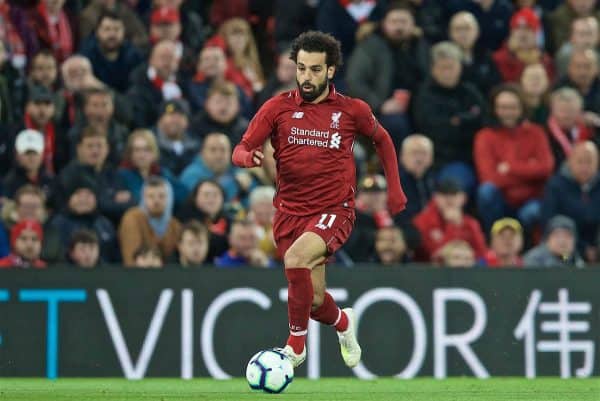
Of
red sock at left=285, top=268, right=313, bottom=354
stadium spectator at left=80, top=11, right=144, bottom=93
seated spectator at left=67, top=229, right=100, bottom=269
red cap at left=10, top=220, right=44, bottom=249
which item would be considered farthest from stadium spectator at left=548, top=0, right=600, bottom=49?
red sock at left=285, top=268, right=313, bottom=354

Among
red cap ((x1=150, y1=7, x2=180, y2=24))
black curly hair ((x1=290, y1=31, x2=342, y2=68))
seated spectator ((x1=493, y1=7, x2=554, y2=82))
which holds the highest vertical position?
red cap ((x1=150, y1=7, x2=180, y2=24))

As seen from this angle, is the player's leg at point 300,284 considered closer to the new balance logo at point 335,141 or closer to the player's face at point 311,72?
the new balance logo at point 335,141

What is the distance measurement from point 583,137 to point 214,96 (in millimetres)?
3925

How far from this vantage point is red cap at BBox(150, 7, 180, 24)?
16.2 metres

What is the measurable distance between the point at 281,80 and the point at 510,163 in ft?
8.07

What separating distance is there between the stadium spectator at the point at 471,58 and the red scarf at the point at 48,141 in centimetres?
438

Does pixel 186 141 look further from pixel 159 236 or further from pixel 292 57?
pixel 292 57

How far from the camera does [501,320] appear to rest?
1365 centimetres

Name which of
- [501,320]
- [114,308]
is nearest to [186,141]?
[114,308]

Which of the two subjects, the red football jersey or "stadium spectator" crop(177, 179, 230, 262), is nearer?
the red football jersey

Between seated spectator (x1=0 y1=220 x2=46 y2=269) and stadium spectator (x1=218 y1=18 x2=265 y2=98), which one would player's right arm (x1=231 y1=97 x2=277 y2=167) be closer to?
seated spectator (x1=0 y1=220 x2=46 y2=269)

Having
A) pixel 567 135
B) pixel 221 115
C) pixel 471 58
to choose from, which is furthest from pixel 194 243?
pixel 567 135

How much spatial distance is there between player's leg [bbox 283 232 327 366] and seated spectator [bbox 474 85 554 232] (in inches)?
224

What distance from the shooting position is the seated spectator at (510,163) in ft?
51.2
